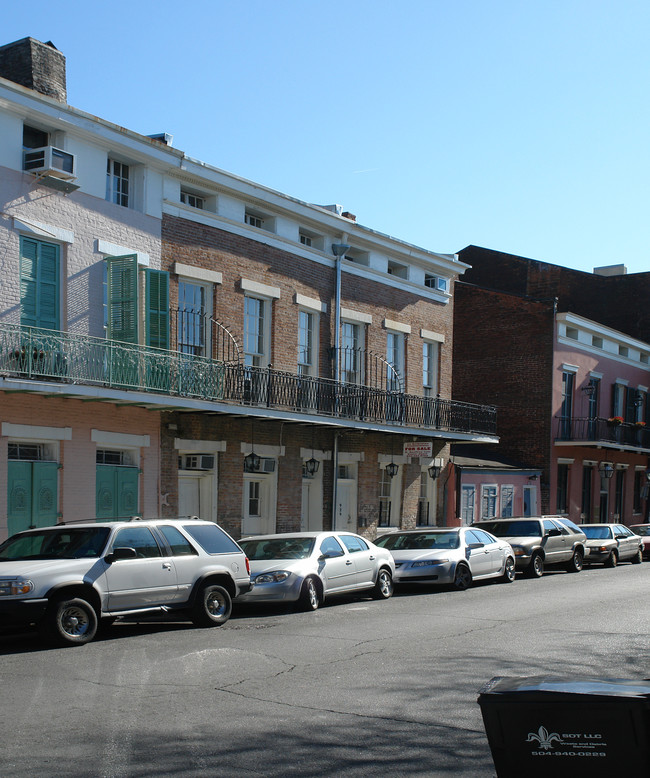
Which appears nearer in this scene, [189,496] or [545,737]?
[545,737]

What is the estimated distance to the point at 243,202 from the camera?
22188 millimetres

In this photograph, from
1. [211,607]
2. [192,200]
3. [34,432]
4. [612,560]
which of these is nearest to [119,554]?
[211,607]

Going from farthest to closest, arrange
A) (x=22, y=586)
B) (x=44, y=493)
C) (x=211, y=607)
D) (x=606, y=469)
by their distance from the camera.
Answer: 1. (x=606, y=469)
2. (x=44, y=493)
3. (x=211, y=607)
4. (x=22, y=586)

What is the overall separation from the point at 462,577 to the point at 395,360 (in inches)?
380

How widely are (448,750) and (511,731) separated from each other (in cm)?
264

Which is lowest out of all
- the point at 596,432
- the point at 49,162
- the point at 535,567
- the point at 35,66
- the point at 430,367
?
the point at 535,567

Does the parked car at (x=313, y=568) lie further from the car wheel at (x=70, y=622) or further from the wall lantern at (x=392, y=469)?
the wall lantern at (x=392, y=469)

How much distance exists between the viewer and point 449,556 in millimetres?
18484

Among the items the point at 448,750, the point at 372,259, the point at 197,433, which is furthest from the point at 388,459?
the point at 448,750

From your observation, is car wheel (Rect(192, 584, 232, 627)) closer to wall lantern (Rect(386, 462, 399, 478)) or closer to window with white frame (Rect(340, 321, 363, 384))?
window with white frame (Rect(340, 321, 363, 384))

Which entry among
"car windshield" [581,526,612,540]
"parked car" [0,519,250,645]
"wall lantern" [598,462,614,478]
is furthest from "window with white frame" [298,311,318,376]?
"wall lantern" [598,462,614,478]

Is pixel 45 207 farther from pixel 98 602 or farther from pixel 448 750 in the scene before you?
pixel 448 750

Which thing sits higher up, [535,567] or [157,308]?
[157,308]

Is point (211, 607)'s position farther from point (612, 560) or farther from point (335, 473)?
point (612, 560)
